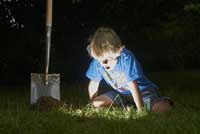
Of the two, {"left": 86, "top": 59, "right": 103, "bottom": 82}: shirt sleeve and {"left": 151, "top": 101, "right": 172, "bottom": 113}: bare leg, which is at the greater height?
{"left": 86, "top": 59, "right": 103, "bottom": 82}: shirt sleeve

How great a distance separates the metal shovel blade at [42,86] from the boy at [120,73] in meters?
0.36

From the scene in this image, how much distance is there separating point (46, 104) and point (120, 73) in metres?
0.68

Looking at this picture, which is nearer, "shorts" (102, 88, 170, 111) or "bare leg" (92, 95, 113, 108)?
"shorts" (102, 88, 170, 111)

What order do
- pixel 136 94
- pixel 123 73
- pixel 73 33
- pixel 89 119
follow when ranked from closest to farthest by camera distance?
1. pixel 89 119
2. pixel 136 94
3. pixel 123 73
4. pixel 73 33

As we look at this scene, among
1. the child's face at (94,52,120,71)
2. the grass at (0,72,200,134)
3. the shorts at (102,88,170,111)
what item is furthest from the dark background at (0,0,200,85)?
the child's face at (94,52,120,71)

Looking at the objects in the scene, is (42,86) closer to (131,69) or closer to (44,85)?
(44,85)

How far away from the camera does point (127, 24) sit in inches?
316

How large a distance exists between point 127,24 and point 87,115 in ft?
12.1

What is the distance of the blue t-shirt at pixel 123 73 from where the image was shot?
4801 mm

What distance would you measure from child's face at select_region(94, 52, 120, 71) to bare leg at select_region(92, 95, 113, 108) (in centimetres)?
33

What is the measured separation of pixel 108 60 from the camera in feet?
16.0

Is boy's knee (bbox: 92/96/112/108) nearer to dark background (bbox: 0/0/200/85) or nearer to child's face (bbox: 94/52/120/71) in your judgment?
child's face (bbox: 94/52/120/71)

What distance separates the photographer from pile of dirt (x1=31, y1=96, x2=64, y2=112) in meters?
4.78

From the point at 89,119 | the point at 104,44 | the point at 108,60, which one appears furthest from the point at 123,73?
the point at 89,119
